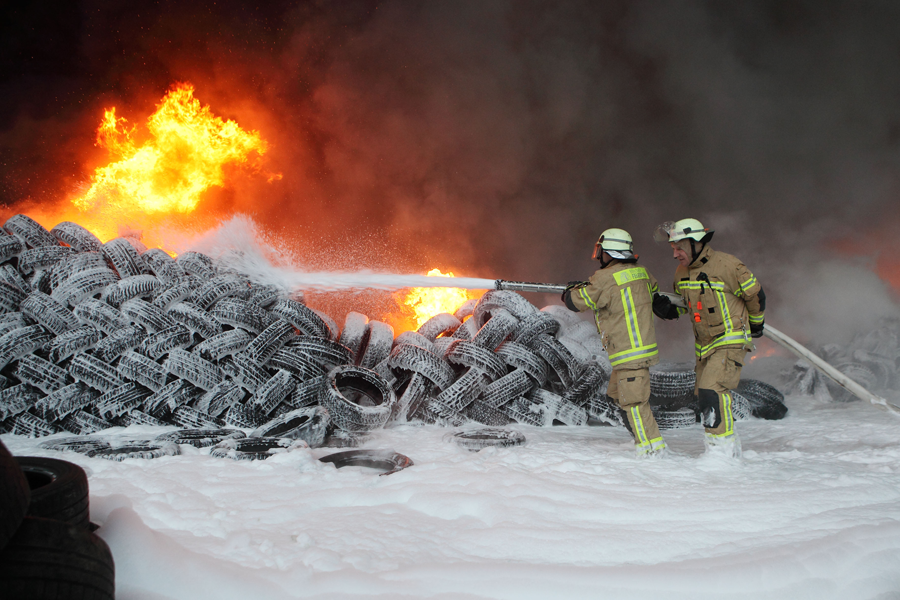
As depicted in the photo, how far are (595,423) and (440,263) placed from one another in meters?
3.85

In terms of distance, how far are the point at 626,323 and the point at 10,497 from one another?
2860 mm

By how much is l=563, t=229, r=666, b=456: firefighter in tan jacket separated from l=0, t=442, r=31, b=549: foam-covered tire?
2.73m

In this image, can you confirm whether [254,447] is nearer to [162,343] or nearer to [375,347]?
[162,343]

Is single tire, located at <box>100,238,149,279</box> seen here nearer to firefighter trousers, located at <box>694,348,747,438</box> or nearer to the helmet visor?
the helmet visor

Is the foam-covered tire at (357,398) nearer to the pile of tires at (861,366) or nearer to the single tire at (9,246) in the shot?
the single tire at (9,246)

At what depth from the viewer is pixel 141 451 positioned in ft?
8.87

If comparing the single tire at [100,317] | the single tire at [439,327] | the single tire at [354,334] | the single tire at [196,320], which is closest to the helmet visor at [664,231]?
the single tire at [439,327]

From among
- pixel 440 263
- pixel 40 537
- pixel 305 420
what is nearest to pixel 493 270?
pixel 440 263

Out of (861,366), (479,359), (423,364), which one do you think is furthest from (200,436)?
(861,366)

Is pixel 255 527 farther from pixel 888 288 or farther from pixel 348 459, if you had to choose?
pixel 888 288

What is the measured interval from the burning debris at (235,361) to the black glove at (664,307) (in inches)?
28.1

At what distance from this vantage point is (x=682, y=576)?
1505mm

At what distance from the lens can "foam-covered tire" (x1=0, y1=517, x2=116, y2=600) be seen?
1.04m

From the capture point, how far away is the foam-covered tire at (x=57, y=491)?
1.32 meters
